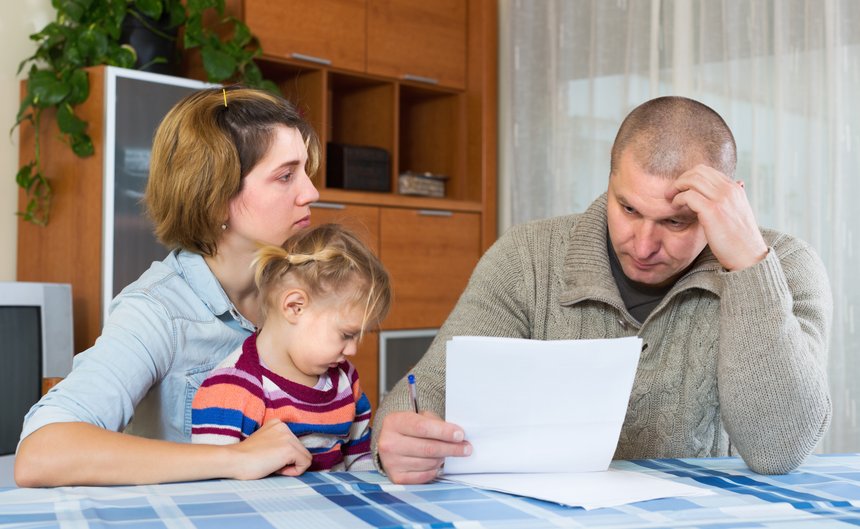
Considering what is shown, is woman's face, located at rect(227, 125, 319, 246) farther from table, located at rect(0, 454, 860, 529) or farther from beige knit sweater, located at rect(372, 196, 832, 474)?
table, located at rect(0, 454, 860, 529)

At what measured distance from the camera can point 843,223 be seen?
3.24 m

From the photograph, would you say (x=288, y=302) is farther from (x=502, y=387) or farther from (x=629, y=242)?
(x=629, y=242)

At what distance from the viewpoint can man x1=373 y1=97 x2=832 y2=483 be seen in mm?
1473

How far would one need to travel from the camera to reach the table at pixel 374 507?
1.04 m

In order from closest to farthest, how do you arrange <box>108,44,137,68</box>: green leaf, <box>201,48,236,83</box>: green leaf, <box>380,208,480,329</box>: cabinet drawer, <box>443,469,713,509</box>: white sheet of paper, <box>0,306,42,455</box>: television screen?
1. <box>443,469,713,509</box>: white sheet of paper
2. <box>0,306,42,455</box>: television screen
3. <box>108,44,137,68</box>: green leaf
4. <box>201,48,236,83</box>: green leaf
5. <box>380,208,480,329</box>: cabinet drawer

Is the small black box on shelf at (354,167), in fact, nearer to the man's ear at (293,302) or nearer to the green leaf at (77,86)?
the green leaf at (77,86)

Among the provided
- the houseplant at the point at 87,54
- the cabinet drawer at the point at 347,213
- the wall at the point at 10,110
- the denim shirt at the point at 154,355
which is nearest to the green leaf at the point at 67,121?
the houseplant at the point at 87,54

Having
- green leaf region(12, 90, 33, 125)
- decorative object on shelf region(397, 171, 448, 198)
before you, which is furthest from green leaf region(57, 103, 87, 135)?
decorative object on shelf region(397, 171, 448, 198)

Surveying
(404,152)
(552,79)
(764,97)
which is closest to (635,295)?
(764,97)

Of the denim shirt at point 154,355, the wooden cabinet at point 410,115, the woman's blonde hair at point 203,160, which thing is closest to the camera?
the denim shirt at point 154,355

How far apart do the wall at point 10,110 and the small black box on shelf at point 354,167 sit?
1.10m

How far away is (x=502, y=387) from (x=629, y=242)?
58 centimetres

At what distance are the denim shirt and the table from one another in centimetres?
18

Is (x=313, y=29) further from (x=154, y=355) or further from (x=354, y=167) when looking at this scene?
(x=154, y=355)
